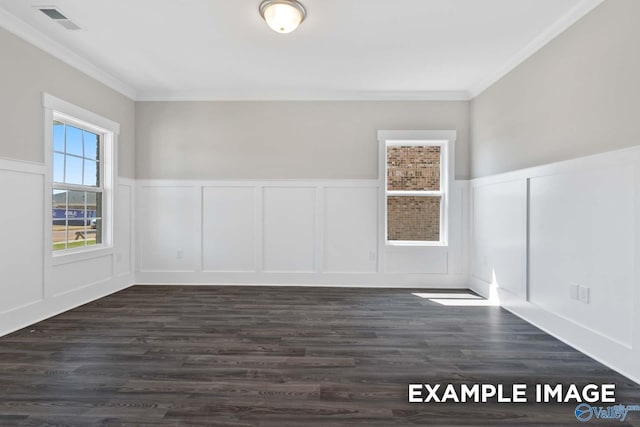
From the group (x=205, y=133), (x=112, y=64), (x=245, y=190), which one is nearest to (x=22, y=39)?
(x=112, y=64)

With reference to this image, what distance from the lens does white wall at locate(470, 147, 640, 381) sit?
2066 mm

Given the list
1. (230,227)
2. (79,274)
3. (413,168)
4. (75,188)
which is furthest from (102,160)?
(413,168)

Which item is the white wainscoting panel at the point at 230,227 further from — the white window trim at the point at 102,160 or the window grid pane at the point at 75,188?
the window grid pane at the point at 75,188

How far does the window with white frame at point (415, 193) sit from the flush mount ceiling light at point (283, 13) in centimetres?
232

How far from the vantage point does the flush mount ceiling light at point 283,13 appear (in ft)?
8.04

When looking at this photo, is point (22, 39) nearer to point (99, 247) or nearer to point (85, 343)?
point (99, 247)

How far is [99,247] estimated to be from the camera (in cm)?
397

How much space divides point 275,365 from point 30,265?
2.49m

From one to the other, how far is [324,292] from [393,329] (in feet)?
4.67

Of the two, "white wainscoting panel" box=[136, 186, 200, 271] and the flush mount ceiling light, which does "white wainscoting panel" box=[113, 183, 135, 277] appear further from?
the flush mount ceiling light

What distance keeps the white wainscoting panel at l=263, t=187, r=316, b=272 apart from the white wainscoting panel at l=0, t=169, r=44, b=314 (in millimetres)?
2363

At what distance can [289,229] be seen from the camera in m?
4.51

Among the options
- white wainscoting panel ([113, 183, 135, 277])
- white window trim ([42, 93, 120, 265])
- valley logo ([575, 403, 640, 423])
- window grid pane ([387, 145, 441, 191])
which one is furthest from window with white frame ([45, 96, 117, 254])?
valley logo ([575, 403, 640, 423])

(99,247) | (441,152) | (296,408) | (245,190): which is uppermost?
(441,152)
